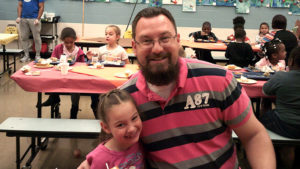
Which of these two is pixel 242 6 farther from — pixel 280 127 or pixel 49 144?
pixel 49 144

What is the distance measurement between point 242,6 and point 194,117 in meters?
8.52

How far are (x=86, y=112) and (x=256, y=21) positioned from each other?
6.58m

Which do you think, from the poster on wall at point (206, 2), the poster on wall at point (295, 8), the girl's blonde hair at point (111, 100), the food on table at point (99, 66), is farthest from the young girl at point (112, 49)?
the poster on wall at point (295, 8)

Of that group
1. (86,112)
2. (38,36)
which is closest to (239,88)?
(86,112)

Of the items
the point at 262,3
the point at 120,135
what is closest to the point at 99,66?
the point at 120,135

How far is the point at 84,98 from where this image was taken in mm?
5984

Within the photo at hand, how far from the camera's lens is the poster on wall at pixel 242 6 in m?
9.30

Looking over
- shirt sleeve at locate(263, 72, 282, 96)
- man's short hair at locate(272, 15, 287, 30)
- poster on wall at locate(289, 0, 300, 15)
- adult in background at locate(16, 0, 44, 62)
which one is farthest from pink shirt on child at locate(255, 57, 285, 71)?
adult in background at locate(16, 0, 44, 62)

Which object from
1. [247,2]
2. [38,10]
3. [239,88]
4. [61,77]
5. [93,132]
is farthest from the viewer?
[247,2]

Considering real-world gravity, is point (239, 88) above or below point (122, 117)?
above

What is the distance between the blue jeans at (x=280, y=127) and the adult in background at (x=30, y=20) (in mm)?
6907

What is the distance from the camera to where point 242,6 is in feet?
30.6

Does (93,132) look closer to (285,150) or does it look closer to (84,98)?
(285,150)

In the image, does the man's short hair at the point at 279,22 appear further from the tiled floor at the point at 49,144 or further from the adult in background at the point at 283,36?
the tiled floor at the point at 49,144
